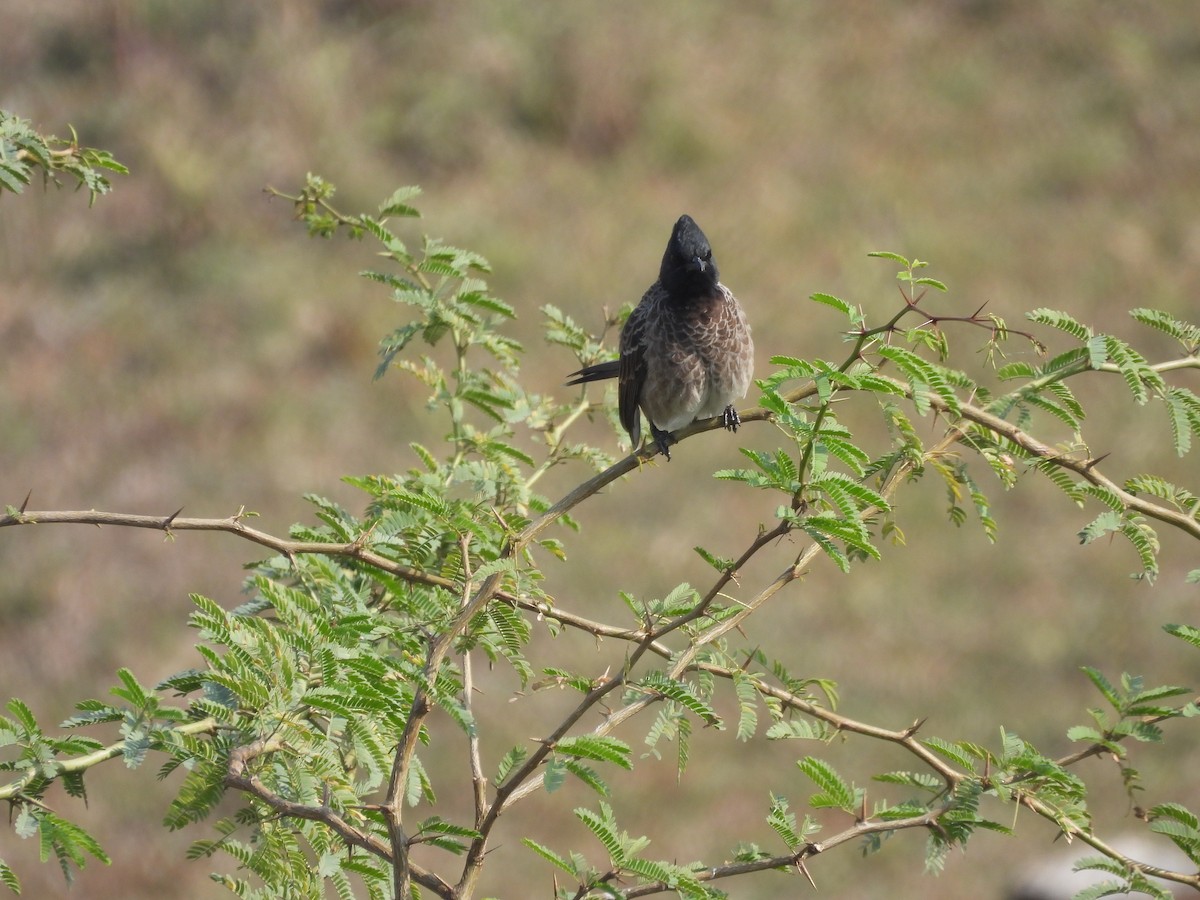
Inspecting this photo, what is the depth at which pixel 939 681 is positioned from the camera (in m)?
8.74

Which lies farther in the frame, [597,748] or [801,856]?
[801,856]

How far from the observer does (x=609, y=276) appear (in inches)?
438

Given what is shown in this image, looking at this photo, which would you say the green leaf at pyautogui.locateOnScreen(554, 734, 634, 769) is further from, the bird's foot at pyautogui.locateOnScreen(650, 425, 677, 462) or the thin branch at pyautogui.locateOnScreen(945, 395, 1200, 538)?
the bird's foot at pyautogui.locateOnScreen(650, 425, 677, 462)

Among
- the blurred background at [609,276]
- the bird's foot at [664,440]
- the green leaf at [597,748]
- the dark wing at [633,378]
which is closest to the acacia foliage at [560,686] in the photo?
the green leaf at [597,748]

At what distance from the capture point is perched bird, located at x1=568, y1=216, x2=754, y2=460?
401 cm

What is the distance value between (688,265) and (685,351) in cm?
26

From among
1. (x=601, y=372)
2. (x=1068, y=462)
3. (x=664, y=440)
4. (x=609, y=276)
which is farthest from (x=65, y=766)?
(x=609, y=276)

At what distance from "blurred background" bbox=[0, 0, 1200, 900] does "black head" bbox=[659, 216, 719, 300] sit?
14.7 feet

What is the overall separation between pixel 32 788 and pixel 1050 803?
1620 millimetres

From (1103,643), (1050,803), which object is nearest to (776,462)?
(1050,803)

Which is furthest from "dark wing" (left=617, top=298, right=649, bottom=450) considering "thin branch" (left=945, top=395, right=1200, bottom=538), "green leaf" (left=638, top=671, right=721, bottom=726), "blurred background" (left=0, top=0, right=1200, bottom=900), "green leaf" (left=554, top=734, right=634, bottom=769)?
"blurred background" (left=0, top=0, right=1200, bottom=900)

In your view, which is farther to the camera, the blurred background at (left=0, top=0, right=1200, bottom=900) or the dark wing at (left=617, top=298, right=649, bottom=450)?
the blurred background at (left=0, top=0, right=1200, bottom=900)

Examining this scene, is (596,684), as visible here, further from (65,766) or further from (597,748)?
(65,766)

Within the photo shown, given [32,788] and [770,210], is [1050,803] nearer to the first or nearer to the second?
[32,788]
